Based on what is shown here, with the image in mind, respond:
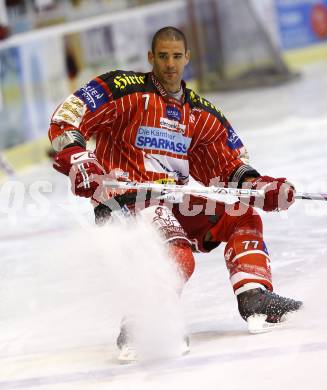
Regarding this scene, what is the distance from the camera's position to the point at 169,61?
3.88 meters

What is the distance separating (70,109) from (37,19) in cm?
629

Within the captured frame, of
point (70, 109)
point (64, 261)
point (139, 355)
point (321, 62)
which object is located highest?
point (70, 109)

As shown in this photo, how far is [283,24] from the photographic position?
14.0 meters

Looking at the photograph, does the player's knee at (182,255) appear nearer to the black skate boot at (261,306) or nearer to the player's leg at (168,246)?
the player's leg at (168,246)

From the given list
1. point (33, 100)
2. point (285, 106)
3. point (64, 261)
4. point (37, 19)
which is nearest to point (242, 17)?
point (285, 106)

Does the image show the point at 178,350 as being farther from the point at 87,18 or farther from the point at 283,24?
the point at 283,24

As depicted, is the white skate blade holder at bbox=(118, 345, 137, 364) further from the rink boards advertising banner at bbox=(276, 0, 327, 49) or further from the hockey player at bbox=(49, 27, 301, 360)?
the rink boards advertising banner at bbox=(276, 0, 327, 49)

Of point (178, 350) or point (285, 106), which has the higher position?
point (178, 350)

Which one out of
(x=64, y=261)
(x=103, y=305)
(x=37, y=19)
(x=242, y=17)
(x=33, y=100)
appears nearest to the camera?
(x=103, y=305)

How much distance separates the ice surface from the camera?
3.28 m

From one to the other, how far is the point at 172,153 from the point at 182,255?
0.49 metres

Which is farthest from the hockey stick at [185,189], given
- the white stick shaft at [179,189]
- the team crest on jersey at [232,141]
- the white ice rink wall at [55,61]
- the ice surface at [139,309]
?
the white ice rink wall at [55,61]

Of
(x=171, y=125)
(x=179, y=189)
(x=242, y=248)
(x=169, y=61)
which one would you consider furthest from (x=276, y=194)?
(x=169, y=61)

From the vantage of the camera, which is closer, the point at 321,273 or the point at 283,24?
the point at 321,273
